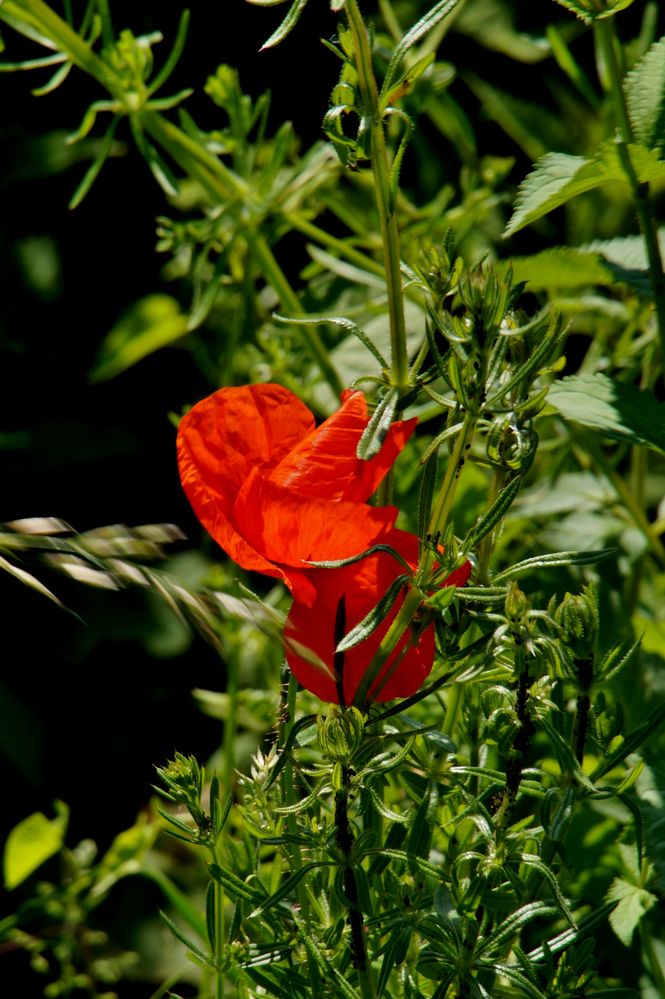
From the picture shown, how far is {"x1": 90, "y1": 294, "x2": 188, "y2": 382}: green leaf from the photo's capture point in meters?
1.41

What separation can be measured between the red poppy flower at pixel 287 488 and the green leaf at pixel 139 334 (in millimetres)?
878

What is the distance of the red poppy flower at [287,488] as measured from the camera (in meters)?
0.51

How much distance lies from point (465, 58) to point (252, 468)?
1144 millimetres

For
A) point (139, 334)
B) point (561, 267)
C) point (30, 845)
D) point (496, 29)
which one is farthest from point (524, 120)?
point (30, 845)

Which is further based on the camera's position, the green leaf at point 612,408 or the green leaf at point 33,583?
the green leaf at point 612,408

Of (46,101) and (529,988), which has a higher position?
(46,101)

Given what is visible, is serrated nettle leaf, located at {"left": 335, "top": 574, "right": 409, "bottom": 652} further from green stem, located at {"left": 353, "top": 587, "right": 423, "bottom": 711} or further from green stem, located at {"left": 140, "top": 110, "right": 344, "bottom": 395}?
green stem, located at {"left": 140, "top": 110, "right": 344, "bottom": 395}

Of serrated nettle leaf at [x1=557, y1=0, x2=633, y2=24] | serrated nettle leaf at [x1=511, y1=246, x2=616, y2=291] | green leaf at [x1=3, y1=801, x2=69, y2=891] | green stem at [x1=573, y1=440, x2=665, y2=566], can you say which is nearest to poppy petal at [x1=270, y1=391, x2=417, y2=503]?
serrated nettle leaf at [x1=557, y1=0, x2=633, y2=24]

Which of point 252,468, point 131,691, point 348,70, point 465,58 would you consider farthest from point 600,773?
point 465,58

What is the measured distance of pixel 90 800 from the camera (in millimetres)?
1391

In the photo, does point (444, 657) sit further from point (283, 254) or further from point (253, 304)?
point (283, 254)

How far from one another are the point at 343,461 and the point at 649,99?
0.33m

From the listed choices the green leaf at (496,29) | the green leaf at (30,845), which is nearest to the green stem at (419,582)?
the green leaf at (30,845)

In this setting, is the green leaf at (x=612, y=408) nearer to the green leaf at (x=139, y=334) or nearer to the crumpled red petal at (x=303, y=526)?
the crumpled red petal at (x=303, y=526)
